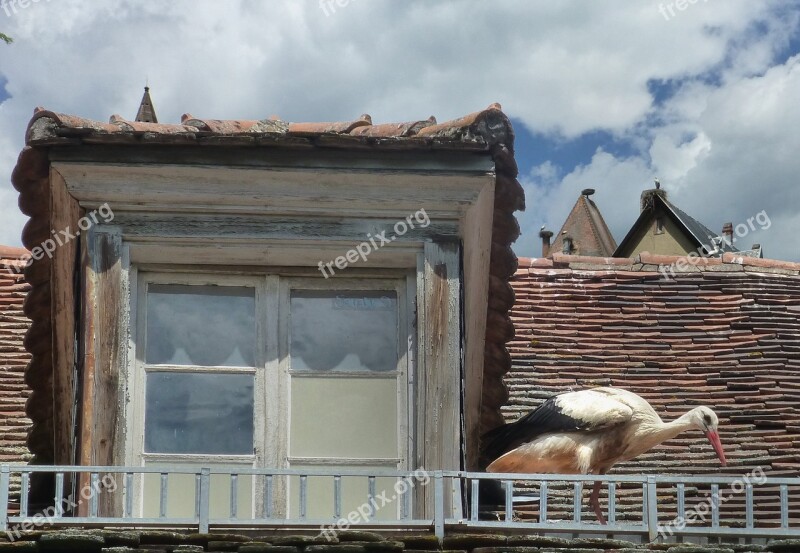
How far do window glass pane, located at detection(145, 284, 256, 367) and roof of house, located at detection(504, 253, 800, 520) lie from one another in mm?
3396

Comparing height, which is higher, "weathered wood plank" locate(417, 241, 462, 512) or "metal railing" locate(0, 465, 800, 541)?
"weathered wood plank" locate(417, 241, 462, 512)

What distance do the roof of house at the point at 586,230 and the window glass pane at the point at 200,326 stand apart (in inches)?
890

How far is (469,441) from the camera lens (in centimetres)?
729

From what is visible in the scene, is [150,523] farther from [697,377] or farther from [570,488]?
[697,377]

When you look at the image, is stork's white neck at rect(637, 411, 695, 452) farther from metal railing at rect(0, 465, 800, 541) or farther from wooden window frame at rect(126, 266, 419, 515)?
wooden window frame at rect(126, 266, 419, 515)

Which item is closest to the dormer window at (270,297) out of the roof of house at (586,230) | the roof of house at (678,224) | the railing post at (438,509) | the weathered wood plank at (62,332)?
Result: the weathered wood plank at (62,332)

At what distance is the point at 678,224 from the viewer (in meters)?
27.4

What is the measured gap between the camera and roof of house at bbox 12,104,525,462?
677 cm

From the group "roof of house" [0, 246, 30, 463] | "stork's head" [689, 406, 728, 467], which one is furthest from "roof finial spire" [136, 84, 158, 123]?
"stork's head" [689, 406, 728, 467]

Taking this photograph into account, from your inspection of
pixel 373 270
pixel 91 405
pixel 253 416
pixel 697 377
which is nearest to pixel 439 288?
pixel 373 270

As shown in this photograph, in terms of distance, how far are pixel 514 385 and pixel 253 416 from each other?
381 cm

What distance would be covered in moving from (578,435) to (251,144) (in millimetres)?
2770

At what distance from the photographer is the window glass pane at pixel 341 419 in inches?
286

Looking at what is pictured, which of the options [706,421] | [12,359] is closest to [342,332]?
[706,421]
